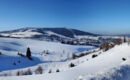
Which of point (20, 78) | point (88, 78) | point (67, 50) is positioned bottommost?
point (67, 50)

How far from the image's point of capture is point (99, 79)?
42.3 ft

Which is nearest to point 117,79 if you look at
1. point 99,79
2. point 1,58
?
point 99,79

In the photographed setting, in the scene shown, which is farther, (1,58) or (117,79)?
(1,58)

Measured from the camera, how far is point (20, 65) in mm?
100125

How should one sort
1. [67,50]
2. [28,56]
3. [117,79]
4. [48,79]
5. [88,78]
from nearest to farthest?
[88,78]
[117,79]
[48,79]
[28,56]
[67,50]

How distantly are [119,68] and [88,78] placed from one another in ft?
16.5

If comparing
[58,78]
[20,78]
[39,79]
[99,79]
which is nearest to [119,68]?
[99,79]

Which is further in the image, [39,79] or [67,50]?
[67,50]

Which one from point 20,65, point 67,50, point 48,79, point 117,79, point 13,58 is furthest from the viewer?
point 67,50

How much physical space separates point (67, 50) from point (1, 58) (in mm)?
95057

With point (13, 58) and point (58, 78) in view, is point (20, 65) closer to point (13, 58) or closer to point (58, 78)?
point (13, 58)

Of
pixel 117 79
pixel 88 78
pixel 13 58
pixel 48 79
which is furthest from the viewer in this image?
pixel 13 58

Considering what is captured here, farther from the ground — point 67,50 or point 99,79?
point 99,79

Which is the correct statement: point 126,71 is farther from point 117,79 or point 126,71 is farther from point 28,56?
point 28,56
